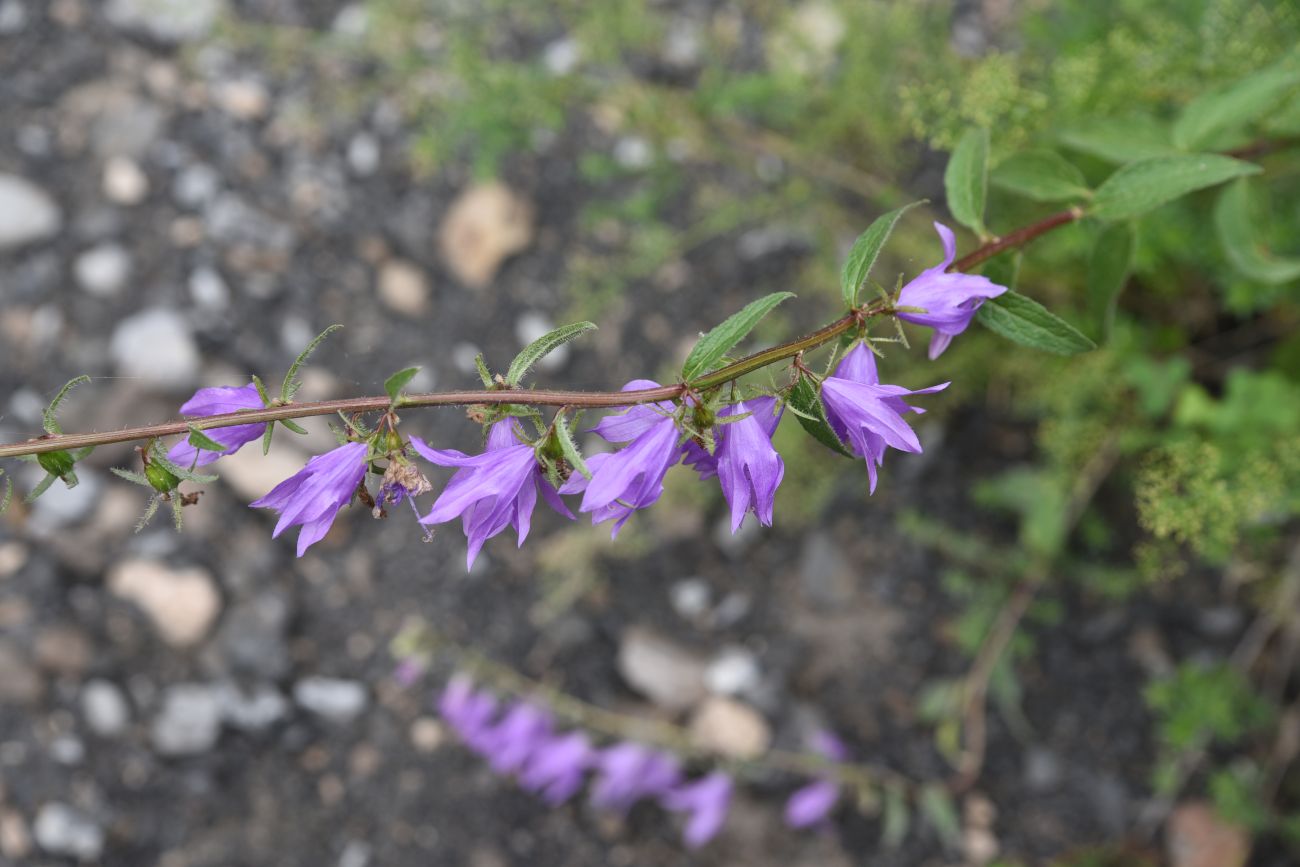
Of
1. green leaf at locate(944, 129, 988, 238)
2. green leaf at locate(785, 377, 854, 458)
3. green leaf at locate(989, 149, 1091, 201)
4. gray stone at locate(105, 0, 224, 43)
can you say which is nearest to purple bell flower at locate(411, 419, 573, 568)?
green leaf at locate(785, 377, 854, 458)

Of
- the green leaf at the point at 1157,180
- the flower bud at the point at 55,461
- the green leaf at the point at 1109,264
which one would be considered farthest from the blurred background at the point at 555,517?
the flower bud at the point at 55,461

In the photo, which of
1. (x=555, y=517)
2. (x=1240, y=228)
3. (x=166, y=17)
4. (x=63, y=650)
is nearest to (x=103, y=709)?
(x=63, y=650)

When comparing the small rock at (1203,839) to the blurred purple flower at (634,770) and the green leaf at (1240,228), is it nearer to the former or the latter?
the blurred purple flower at (634,770)

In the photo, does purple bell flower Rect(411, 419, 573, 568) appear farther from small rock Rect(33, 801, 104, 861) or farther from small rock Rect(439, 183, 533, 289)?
small rock Rect(33, 801, 104, 861)

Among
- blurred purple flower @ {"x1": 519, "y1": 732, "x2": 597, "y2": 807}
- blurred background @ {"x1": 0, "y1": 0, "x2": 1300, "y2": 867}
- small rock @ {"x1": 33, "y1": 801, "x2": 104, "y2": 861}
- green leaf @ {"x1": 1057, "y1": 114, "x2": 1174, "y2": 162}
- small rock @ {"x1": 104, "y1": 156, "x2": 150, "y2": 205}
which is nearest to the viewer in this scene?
green leaf @ {"x1": 1057, "y1": 114, "x2": 1174, "y2": 162}

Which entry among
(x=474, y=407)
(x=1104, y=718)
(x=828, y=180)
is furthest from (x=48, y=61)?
(x=1104, y=718)

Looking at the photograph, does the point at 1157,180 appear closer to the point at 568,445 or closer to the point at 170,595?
the point at 568,445

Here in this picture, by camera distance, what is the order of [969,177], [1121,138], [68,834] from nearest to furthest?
[969,177], [1121,138], [68,834]

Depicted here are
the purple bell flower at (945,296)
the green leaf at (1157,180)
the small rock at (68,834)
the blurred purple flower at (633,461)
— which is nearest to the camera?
the blurred purple flower at (633,461)
